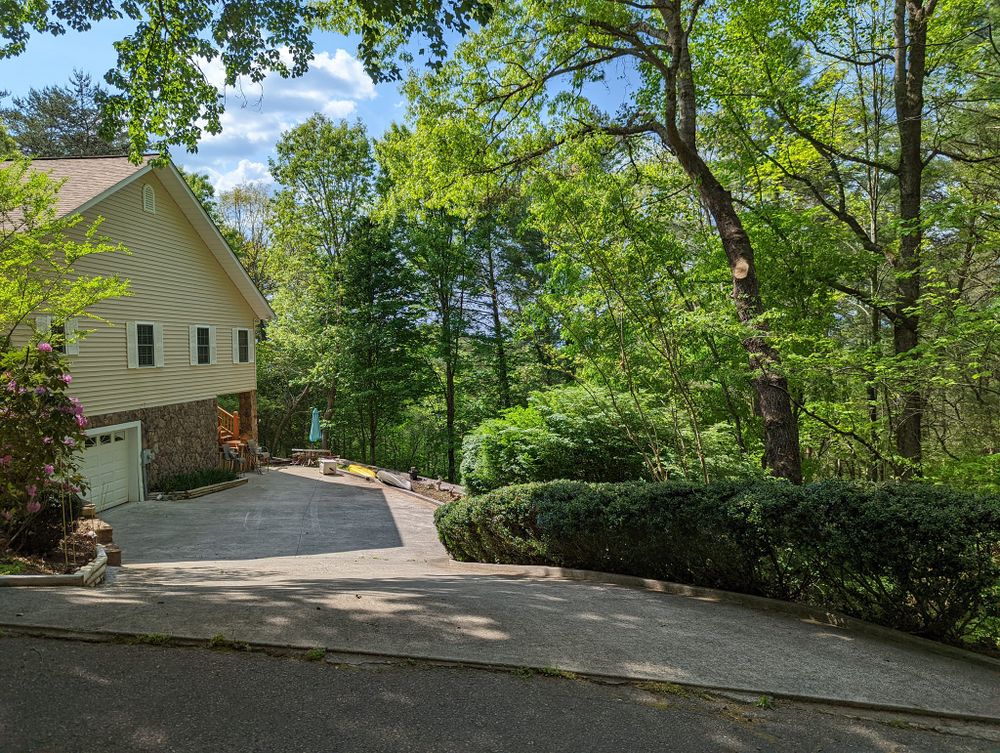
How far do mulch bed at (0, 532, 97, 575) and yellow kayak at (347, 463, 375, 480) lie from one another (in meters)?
12.2

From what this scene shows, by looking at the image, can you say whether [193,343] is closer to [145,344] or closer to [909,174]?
[145,344]

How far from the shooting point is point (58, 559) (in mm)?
6848

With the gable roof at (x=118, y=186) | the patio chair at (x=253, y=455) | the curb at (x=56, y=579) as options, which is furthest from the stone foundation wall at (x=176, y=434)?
the curb at (x=56, y=579)

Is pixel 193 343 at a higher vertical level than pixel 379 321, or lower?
lower

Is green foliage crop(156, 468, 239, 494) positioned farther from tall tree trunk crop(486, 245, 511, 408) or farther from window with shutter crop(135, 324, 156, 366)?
tall tree trunk crop(486, 245, 511, 408)

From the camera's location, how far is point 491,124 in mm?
10031

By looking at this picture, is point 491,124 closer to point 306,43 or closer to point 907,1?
point 306,43

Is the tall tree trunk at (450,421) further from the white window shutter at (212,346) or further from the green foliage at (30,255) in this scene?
the green foliage at (30,255)

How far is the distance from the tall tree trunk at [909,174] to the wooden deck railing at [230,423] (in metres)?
20.2

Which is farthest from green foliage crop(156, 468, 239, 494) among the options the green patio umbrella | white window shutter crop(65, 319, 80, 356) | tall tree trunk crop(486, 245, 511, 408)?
tall tree trunk crop(486, 245, 511, 408)

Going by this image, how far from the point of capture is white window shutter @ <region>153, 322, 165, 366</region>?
49.9 feet

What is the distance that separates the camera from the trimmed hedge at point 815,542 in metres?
4.03

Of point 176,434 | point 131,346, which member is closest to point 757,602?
point 131,346

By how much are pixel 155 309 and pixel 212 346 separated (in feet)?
9.23
